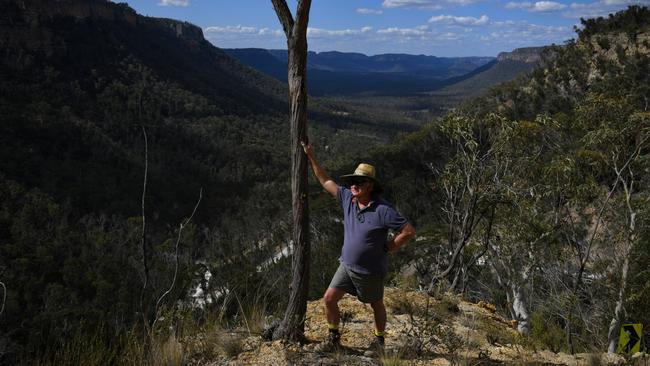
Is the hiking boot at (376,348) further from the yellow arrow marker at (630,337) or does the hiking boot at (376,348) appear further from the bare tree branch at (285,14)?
the bare tree branch at (285,14)

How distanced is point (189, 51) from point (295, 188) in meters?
139

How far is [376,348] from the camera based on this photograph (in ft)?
13.9

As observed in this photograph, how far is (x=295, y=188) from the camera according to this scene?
13.4 ft

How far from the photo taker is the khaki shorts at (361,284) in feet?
12.8

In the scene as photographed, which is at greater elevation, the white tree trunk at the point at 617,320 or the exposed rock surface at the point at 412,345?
the exposed rock surface at the point at 412,345

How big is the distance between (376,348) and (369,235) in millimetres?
1074

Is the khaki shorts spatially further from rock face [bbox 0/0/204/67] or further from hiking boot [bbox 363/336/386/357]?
rock face [bbox 0/0/204/67]

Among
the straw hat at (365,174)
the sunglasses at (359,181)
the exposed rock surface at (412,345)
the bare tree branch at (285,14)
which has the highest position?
the bare tree branch at (285,14)

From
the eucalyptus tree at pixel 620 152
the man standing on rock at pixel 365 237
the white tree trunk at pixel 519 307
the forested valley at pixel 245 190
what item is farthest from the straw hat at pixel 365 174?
the eucalyptus tree at pixel 620 152

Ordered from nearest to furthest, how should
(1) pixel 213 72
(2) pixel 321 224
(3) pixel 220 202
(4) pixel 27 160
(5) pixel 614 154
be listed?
(5) pixel 614 154, (2) pixel 321 224, (4) pixel 27 160, (3) pixel 220 202, (1) pixel 213 72

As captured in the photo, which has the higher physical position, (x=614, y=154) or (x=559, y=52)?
(x=559, y=52)

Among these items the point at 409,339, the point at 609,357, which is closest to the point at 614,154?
the point at 609,357

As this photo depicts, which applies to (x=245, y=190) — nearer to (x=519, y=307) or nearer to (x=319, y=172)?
(x=519, y=307)

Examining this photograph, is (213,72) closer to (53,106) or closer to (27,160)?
(53,106)
